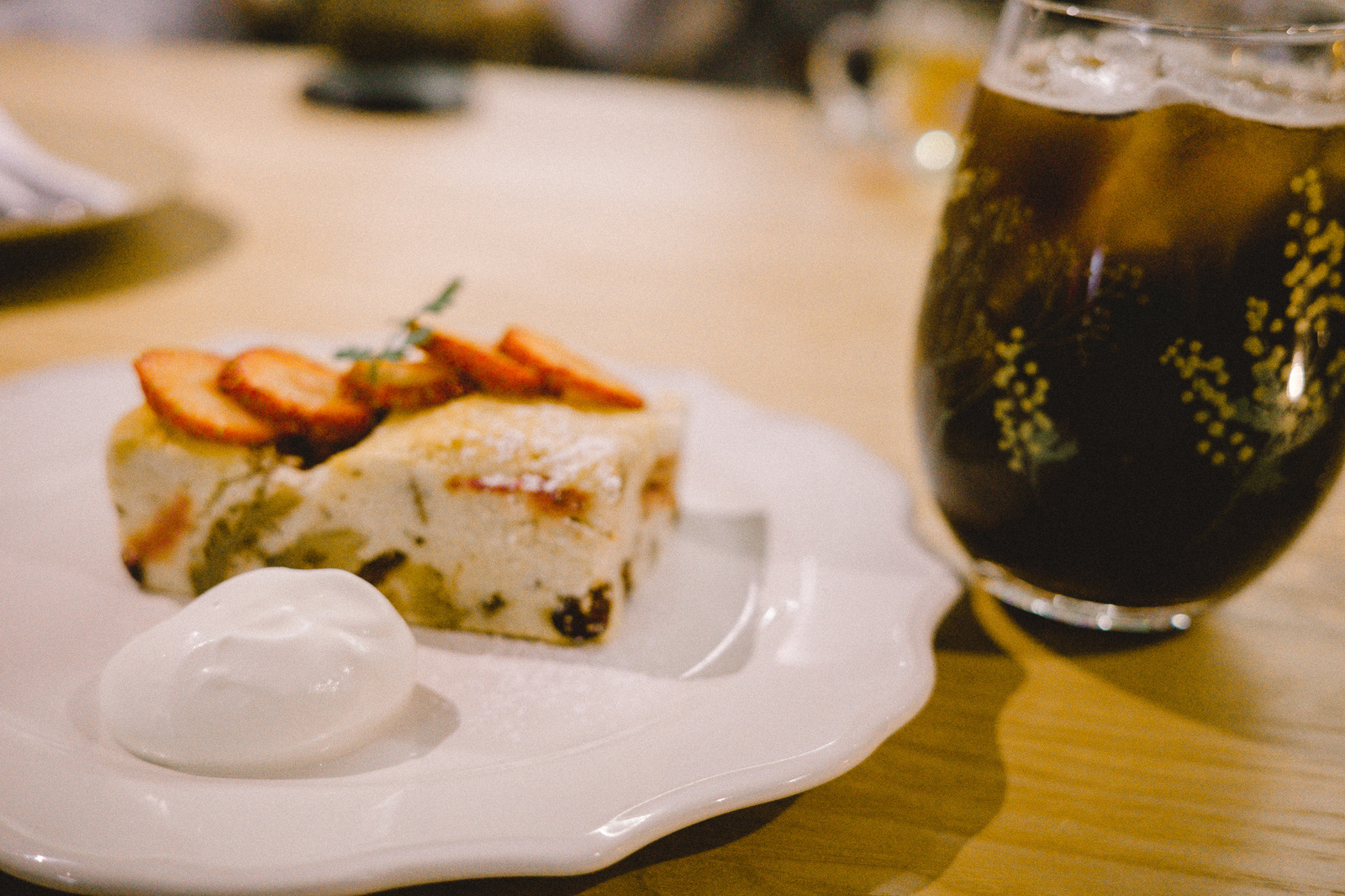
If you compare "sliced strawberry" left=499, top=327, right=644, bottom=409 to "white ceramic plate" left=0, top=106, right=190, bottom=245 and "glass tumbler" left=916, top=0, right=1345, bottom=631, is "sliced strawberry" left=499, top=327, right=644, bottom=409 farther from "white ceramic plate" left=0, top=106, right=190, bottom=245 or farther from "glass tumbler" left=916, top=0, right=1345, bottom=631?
"white ceramic plate" left=0, top=106, right=190, bottom=245

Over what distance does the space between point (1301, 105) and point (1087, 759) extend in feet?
1.43

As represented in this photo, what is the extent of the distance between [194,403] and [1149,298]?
2.29 feet

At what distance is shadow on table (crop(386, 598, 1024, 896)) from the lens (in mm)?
539

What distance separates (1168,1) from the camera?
86 cm

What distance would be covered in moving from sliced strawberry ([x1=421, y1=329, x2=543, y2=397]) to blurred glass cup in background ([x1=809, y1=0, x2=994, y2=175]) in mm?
1639

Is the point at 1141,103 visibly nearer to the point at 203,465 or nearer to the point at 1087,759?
the point at 1087,759

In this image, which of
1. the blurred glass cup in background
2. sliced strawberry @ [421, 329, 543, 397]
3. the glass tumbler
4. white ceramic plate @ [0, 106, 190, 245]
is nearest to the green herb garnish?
sliced strawberry @ [421, 329, 543, 397]

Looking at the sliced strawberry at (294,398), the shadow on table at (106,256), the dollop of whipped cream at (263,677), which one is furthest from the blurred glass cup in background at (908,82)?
the dollop of whipped cream at (263,677)

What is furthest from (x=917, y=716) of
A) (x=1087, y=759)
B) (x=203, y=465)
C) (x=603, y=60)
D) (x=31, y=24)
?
(x=31, y=24)

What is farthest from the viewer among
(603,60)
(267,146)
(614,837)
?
(603,60)

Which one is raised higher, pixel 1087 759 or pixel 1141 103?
pixel 1141 103

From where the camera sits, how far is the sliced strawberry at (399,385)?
0.81m

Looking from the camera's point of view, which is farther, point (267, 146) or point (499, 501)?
point (267, 146)

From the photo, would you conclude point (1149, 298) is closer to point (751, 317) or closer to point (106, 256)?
point (751, 317)
